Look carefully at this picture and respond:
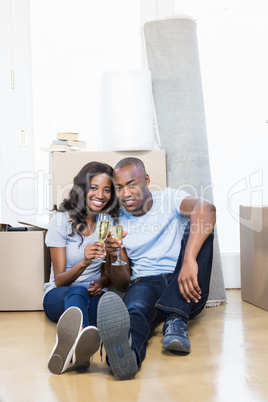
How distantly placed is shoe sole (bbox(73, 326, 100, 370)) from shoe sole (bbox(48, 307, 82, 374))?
0.08ft

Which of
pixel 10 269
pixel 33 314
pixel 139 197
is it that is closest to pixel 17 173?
pixel 10 269

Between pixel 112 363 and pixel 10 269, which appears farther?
pixel 10 269

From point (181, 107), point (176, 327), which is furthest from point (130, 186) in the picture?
point (181, 107)

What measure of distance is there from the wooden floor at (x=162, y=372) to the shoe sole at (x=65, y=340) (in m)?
0.04

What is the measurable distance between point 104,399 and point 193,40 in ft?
7.14

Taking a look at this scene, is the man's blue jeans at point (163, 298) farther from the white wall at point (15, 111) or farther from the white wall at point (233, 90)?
the white wall at point (15, 111)

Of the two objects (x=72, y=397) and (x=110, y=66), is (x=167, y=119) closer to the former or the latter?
(x=110, y=66)

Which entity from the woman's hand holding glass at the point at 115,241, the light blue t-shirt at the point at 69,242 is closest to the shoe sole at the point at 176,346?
the woman's hand holding glass at the point at 115,241

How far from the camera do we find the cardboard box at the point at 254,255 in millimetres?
2543

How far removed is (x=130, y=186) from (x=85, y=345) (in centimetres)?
83

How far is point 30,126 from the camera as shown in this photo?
3252mm

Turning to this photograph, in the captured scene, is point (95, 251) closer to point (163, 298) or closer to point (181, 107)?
point (163, 298)

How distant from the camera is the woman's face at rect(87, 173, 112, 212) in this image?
2.30 m

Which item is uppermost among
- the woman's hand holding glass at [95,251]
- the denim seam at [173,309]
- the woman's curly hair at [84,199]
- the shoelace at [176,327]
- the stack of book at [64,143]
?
the stack of book at [64,143]
